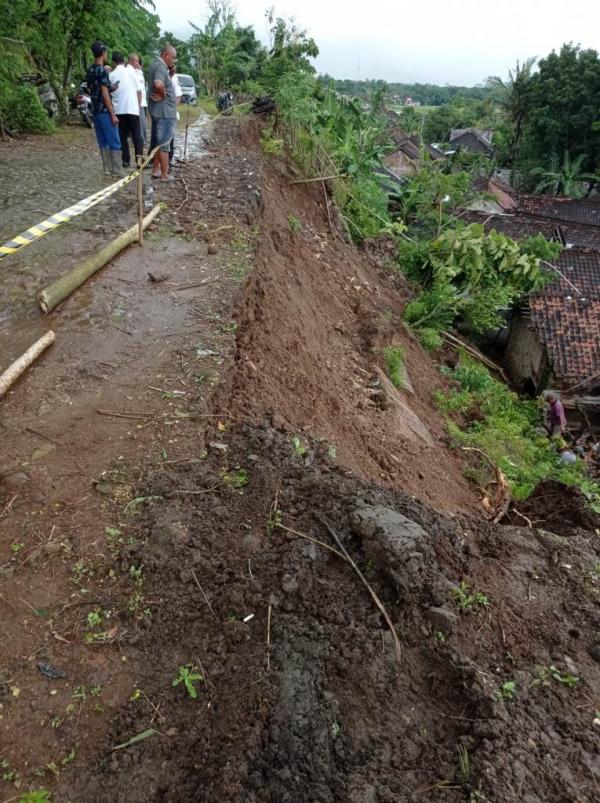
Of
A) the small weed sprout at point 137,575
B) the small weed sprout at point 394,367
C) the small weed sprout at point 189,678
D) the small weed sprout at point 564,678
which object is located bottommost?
the small weed sprout at point 394,367

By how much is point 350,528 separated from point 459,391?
8.00m

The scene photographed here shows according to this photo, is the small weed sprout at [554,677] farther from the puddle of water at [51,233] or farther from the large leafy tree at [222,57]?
the large leafy tree at [222,57]

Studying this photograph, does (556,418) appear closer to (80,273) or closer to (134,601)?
(80,273)

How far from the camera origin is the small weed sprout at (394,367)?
27.4 ft

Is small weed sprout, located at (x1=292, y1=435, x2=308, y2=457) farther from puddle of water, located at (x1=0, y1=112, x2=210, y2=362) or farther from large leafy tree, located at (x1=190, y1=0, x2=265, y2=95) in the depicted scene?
large leafy tree, located at (x1=190, y1=0, x2=265, y2=95)

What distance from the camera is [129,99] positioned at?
26.3 feet

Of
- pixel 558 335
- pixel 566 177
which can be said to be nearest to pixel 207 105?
pixel 558 335

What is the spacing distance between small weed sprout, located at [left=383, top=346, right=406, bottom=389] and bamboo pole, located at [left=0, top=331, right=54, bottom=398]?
5082 millimetres

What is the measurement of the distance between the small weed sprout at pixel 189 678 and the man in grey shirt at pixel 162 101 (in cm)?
806

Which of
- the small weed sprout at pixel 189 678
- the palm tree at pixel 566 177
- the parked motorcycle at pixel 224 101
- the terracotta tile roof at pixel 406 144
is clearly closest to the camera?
the small weed sprout at pixel 189 678

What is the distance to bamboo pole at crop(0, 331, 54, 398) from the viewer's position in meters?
4.23

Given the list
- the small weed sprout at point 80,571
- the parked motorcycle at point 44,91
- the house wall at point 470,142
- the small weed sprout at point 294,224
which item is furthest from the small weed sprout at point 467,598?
the house wall at point 470,142

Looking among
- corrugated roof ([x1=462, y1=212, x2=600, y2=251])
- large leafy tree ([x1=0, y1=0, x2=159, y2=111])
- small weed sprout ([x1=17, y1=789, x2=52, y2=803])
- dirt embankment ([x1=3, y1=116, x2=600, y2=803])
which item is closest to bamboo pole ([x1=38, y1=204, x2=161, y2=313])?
dirt embankment ([x1=3, y1=116, x2=600, y2=803])

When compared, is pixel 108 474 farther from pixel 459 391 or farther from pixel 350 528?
pixel 459 391
